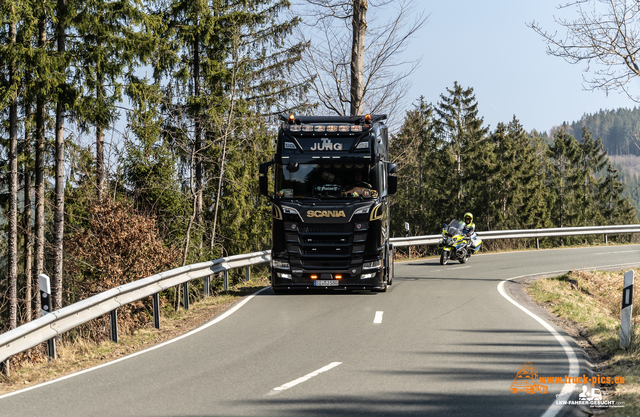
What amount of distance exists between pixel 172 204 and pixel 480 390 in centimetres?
1820

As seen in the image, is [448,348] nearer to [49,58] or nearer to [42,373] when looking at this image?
[42,373]

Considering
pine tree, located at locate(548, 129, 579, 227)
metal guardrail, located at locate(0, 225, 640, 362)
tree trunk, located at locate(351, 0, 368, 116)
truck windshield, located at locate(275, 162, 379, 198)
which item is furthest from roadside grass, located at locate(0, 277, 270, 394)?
pine tree, located at locate(548, 129, 579, 227)

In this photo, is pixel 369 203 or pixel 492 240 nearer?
pixel 369 203

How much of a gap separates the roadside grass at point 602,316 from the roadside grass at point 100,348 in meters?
6.52

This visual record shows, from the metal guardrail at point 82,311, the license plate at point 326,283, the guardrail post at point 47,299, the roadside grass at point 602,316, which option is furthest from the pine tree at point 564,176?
the guardrail post at point 47,299

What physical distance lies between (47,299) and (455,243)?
15.3 metres

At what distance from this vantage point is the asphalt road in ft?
20.0

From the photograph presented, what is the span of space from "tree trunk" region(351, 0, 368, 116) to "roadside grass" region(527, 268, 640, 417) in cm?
995

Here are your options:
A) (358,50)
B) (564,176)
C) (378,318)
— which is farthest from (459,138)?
(378,318)

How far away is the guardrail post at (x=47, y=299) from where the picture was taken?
8.71 m

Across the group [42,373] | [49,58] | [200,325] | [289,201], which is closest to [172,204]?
[49,58]

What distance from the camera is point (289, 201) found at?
13.4m

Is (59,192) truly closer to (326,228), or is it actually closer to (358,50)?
(326,228)

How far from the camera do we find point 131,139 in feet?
75.8
